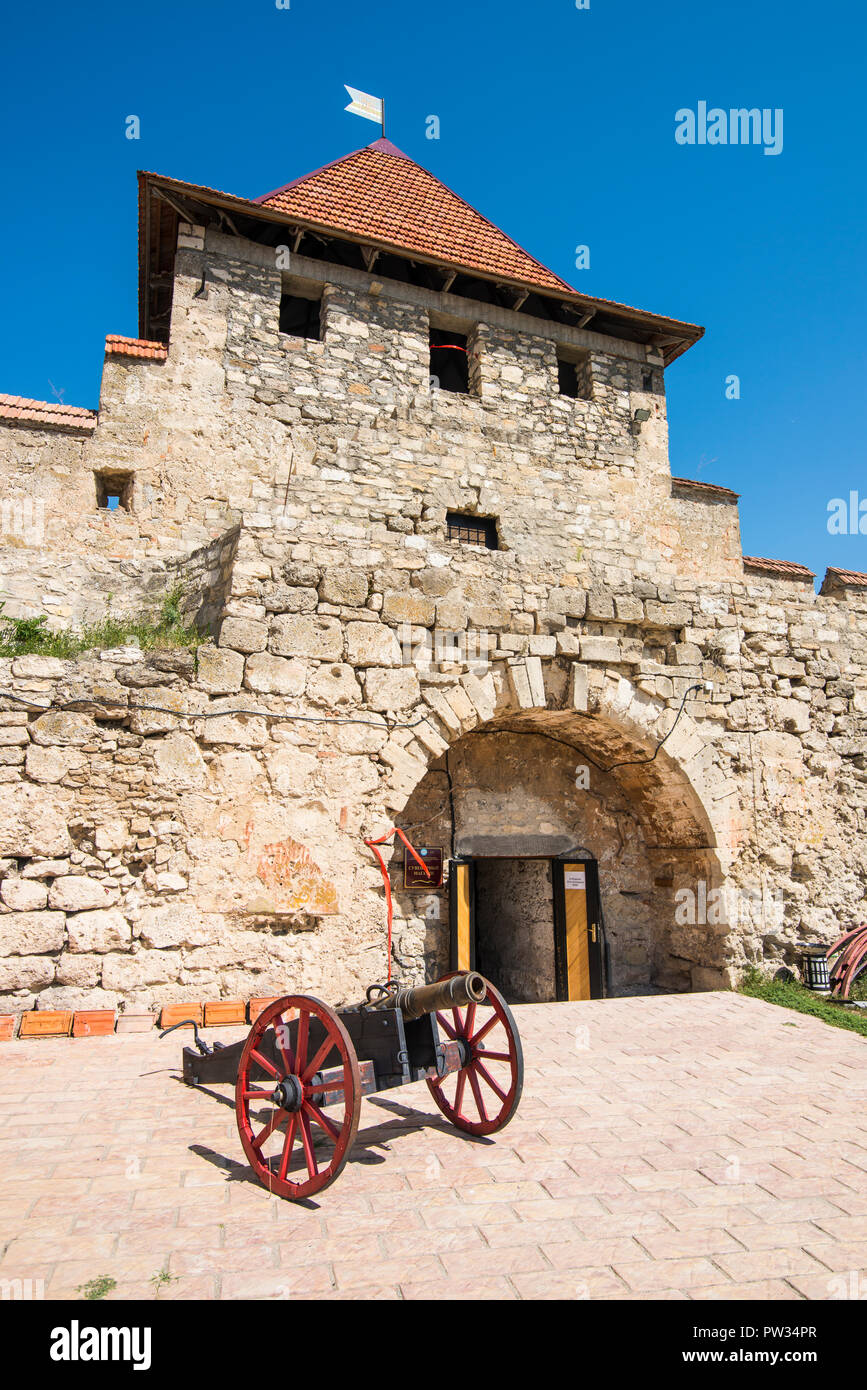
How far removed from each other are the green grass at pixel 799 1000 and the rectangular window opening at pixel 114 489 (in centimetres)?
802

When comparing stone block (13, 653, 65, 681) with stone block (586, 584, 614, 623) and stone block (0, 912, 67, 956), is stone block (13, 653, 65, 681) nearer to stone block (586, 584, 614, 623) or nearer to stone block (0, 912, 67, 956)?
stone block (0, 912, 67, 956)

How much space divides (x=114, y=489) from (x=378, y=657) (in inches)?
175

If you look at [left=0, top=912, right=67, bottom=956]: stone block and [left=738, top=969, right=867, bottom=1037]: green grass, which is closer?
[left=0, top=912, right=67, bottom=956]: stone block

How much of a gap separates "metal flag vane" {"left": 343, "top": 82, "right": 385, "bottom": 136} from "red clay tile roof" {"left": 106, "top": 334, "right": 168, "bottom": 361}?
699 centimetres

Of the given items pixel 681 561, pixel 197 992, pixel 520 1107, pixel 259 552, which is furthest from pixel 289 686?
pixel 681 561

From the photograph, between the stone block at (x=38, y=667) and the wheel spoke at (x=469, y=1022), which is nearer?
the wheel spoke at (x=469, y=1022)

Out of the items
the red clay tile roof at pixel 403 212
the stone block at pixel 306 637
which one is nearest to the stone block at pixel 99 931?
the stone block at pixel 306 637

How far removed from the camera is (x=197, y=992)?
5.76 metres

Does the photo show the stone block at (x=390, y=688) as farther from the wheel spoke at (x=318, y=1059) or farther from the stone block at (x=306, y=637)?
the wheel spoke at (x=318, y=1059)

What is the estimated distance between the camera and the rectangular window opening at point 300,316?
35.4 ft

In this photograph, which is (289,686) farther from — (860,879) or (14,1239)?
(860,879)

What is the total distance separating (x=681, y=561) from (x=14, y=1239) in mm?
10917

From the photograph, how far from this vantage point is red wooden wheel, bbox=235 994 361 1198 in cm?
312

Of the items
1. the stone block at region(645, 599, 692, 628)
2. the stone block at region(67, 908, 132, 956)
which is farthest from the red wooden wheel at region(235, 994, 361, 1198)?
the stone block at region(645, 599, 692, 628)
